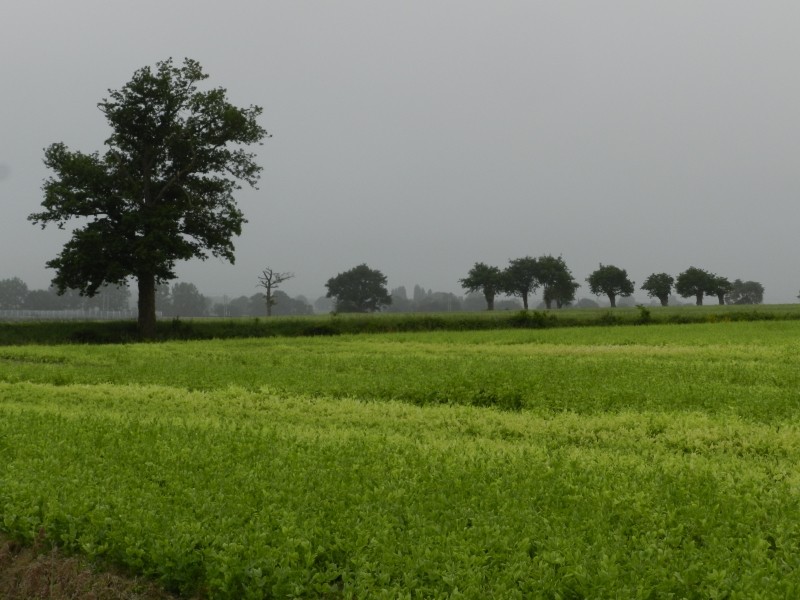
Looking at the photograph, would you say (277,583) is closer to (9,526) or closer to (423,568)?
(423,568)

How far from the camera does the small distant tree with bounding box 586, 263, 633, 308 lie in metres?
124

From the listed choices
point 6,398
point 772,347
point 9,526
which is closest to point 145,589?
point 9,526

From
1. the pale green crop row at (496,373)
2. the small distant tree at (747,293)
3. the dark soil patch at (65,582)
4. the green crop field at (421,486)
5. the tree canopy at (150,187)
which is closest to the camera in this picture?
the green crop field at (421,486)

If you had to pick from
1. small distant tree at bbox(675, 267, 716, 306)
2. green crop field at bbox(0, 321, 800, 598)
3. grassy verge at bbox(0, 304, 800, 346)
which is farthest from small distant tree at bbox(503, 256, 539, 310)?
green crop field at bbox(0, 321, 800, 598)

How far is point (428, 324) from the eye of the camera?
55.2m

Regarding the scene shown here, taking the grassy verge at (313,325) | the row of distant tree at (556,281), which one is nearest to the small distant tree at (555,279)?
the row of distant tree at (556,281)

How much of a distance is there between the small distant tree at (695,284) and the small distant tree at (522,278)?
27429 millimetres

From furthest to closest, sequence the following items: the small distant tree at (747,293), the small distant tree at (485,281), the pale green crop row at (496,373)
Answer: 1. the small distant tree at (747,293)
2. the small distant tree at (485,281)
3. the pale green crop row at (496,373)

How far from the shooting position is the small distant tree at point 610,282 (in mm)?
123812

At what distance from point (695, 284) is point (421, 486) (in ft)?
419

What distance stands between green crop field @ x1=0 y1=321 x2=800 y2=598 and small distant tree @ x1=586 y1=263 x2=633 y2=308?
109m

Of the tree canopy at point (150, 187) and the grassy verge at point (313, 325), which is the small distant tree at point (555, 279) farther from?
the tree canopy at point (150, 187)

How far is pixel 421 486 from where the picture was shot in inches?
352

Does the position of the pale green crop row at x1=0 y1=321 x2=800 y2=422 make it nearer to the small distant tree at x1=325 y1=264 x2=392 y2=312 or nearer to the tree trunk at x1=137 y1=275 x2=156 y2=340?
the tree trunk at x1=137 y1=275 x2=156 y2=340
